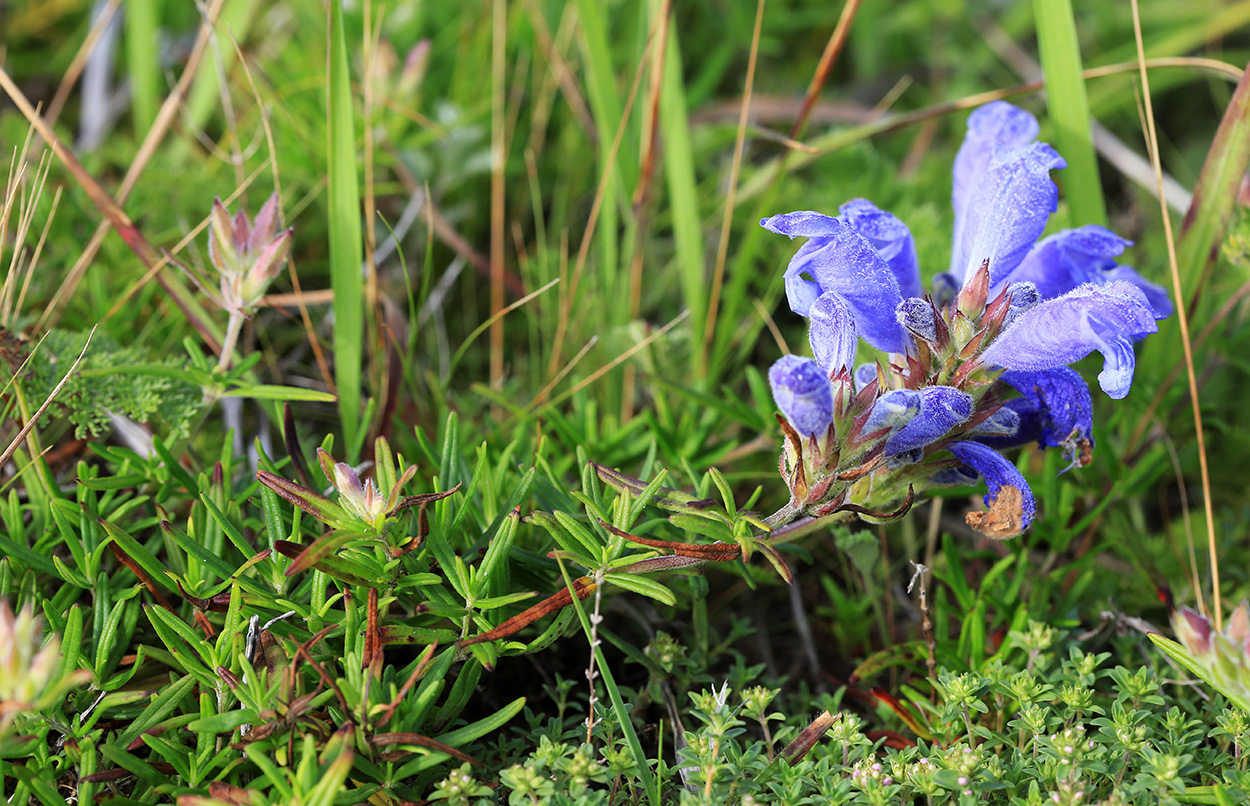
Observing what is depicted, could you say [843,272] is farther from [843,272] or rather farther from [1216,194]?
[1216,194]

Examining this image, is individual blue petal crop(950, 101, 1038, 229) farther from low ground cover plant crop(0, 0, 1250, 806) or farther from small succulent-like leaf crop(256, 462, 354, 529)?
small succulent-like leaf crop(256, 462, 354, 529)

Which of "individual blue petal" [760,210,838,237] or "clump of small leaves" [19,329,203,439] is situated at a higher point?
"individual blue petal" [760,210,838,237]

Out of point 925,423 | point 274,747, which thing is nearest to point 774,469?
point 925,423

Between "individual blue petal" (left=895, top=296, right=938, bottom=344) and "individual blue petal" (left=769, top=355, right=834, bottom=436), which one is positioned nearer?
"individual blue petal" (left=769, top=355, right=834, bottom=436)

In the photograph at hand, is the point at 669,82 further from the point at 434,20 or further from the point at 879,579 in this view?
the point at 879,579

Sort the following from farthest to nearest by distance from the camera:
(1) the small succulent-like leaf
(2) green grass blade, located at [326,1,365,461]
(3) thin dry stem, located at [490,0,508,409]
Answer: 1. (3) thin dry stem, located at [490,0,508,409]
2. (2) green grass blade, located at [326,1,365,461]
3. (1) the small succulent-like leaf

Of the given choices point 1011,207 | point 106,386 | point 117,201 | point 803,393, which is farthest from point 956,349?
point 117,201

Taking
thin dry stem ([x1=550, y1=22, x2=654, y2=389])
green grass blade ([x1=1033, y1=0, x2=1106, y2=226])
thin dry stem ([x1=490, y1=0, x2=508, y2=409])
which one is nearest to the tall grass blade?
thin dry stem ([x1=550, y1=22, x2=654, y2=389])
